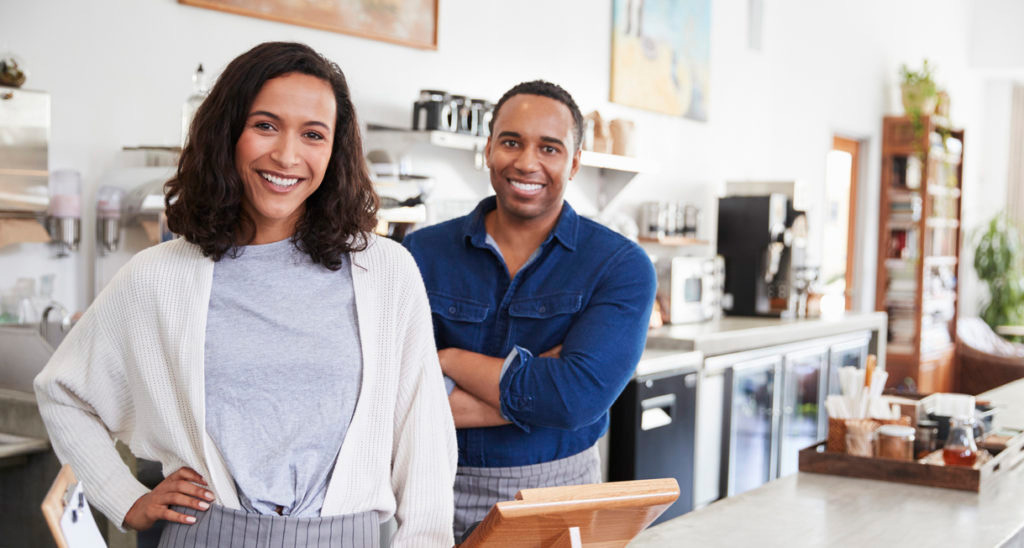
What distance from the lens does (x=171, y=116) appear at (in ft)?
10.6

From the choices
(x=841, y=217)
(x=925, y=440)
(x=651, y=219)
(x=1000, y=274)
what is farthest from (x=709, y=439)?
(x=1000, y=274)

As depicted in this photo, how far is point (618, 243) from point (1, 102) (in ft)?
5.35

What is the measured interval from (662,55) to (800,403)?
6.75 feet

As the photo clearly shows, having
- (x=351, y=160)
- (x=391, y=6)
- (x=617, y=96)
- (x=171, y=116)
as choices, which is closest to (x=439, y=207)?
(x=391, y=6)

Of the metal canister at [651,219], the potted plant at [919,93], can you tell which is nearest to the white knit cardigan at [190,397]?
the metal canister at [651,219]

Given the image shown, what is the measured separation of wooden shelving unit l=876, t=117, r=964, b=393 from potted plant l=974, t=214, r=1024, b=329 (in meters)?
1.01

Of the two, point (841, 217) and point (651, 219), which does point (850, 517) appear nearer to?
point (651, 219)


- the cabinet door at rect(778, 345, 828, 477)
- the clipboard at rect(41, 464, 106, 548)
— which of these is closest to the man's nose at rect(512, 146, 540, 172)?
the clipboard at rect(41, 464, 106, 548)

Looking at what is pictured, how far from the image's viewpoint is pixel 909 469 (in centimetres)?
242

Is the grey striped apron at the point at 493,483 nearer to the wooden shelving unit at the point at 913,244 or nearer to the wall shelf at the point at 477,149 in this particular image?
the wall shelf at the point at 477,149

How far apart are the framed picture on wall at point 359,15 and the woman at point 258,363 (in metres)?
2.03

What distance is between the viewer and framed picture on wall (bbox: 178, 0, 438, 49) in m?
3.46

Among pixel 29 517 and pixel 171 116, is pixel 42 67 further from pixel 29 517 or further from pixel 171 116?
pixel 29 517

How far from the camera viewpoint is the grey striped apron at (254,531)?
54.1 inches
